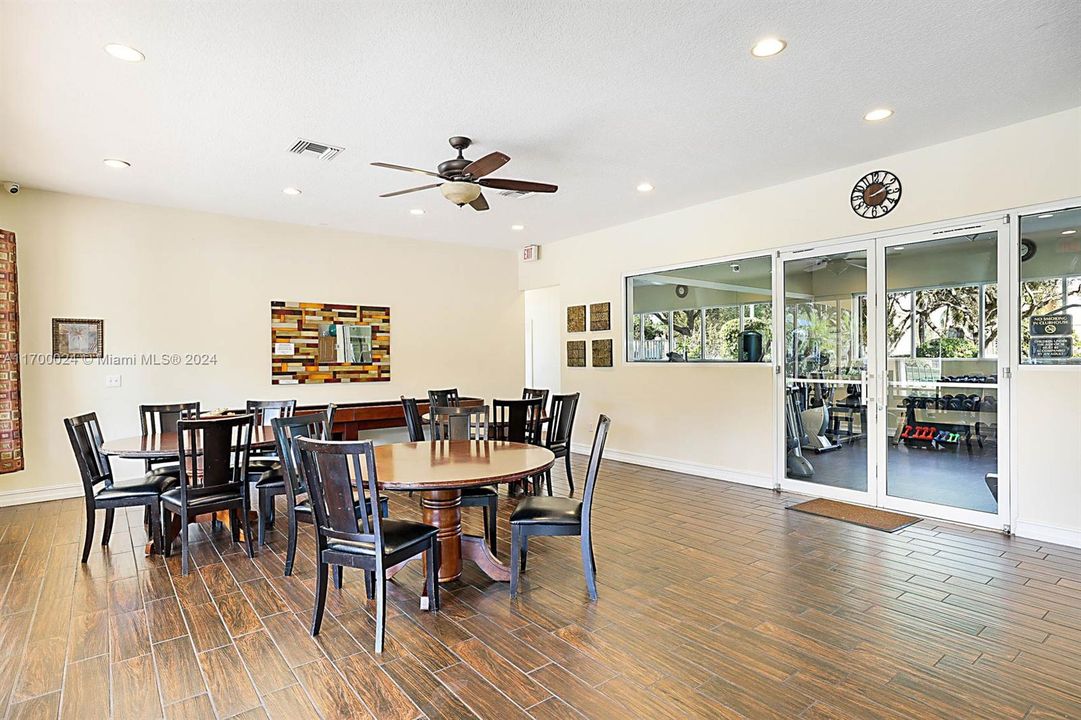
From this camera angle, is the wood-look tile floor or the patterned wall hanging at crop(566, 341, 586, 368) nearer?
the wood-look tile floor

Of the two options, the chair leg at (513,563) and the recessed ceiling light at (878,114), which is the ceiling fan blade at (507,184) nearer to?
the recessed ceiling light at (878,114)

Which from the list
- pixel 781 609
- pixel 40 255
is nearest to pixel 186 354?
pixel 40 255

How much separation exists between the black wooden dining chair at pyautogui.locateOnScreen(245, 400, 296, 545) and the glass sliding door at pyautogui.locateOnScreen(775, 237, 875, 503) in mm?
4435

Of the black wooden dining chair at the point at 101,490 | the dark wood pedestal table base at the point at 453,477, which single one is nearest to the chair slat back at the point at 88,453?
the black wooden dining chair at the point at 101,490

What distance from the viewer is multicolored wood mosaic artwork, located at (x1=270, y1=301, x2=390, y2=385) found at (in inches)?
263

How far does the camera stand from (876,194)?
4.84m

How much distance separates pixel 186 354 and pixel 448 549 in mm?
4378

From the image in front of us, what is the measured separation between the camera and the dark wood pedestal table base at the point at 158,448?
3727mm

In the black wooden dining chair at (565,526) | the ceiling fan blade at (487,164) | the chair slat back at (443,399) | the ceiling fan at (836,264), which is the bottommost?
the black wooden dining chair at (565,526)

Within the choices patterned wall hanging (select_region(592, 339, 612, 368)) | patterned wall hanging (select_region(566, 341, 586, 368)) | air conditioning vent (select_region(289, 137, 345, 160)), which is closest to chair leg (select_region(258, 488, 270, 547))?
air conditioning vent (select_region(289, 137, 345, 160))

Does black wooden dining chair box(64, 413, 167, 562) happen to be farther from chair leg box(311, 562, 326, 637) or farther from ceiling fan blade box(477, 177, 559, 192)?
ceiling fan blade box(477, 177, 559, 192)

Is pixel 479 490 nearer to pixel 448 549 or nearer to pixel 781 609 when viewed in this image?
pixel 448 549

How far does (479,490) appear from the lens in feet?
12.4

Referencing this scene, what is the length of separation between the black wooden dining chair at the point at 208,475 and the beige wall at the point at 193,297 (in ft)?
8.53
